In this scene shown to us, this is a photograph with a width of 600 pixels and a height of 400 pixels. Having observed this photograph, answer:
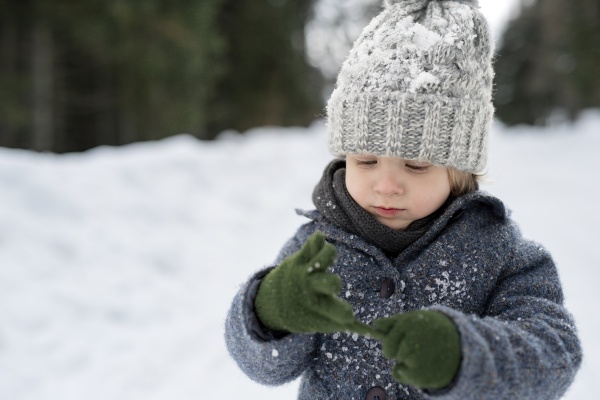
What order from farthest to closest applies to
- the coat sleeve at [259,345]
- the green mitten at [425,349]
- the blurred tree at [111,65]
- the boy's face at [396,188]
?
1. the blurred tree at [111,65]
2. the boy's face at [396,188]
3. the coat sleeve at [259,345]
4. the green mitten at [425,349]

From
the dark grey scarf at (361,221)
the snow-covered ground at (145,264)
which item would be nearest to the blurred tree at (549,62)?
the dark grey scarf at (361,221)

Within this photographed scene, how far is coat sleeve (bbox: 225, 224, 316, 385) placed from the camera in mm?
1450

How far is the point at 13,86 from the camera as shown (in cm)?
930

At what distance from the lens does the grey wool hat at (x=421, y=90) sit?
1.53m

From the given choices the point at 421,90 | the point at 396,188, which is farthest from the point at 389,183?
the point at 421,90

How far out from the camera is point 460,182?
170 cm

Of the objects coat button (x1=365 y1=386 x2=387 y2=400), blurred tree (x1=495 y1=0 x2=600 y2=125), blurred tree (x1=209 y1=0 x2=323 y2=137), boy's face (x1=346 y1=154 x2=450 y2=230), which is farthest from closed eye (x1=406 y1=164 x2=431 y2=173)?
blurred tree (x1=209 y1=0 x2=323 y2=137)

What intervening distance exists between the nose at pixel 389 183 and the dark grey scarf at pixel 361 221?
10 centimetres

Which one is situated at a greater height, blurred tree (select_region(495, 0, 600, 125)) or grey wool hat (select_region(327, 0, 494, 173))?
grey wool hat (select_region(327, 0, 494, 173))

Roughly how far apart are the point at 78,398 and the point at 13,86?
793 centimetres

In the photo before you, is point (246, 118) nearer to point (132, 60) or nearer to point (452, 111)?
point (132, 60)

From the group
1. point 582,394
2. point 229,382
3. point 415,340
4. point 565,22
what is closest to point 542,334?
point 415,340

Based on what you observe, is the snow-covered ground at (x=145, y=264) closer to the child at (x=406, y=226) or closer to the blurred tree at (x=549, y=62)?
the child at (x=406, y=226)

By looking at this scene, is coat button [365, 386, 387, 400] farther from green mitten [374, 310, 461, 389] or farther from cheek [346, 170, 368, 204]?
cheek [346, 170, 368, 204]
